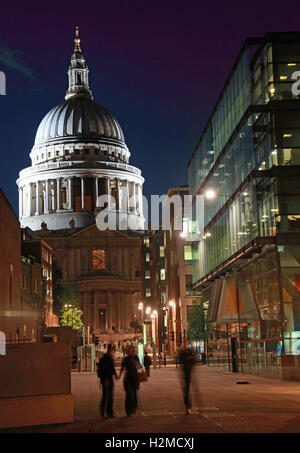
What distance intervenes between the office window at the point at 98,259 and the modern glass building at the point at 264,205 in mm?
128274

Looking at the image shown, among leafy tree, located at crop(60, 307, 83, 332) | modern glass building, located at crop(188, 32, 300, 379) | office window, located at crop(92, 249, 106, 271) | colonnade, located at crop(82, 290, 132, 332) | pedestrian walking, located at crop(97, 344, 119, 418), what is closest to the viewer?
pedestrian walking, located at crop(97, 344, 119, 418)

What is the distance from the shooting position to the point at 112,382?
2262 centimetres

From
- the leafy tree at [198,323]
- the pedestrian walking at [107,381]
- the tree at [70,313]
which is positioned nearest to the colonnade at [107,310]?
the tree at [70,313]

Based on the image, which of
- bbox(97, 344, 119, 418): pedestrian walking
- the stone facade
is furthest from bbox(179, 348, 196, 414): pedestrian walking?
the stone facade

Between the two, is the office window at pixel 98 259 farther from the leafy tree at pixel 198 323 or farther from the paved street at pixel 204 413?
the paved street at pixel 204 413

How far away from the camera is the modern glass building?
155 ft

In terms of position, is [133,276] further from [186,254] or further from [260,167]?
[260,167]

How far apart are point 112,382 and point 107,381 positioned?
0.59ft

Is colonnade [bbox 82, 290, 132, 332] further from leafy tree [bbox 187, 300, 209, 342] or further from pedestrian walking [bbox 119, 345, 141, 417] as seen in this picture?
pedestrian walking [bbox 119, 345, 141, 417]

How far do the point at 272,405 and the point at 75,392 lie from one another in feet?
42.2

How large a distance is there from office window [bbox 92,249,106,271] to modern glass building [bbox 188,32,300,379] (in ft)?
421

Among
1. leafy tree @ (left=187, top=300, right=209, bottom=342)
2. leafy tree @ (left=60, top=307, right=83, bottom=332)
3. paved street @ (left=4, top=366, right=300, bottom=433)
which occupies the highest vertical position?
leafy tree @ (left=60, top=307, right=83, bottom=332)

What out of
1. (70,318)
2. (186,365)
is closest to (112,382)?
(186,365)
